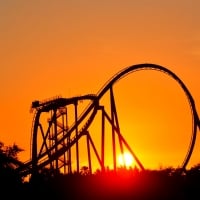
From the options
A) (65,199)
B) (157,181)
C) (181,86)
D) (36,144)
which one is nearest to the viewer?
(65,199)

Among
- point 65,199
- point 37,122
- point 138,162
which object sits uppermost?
point 37,122

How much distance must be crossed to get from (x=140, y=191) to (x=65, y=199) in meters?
3.68

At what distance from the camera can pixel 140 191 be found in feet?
116

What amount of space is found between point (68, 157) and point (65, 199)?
1415 centimetres

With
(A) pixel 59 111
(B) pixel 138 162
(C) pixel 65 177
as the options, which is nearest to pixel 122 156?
(B) pixel 138 162

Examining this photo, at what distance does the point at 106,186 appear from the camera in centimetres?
3550

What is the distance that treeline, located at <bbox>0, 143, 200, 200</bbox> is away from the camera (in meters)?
34.6

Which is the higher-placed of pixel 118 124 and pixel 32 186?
pixel 118 124

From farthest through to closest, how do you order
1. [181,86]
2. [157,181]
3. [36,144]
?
[36,144] < [181,86] < [157,181]

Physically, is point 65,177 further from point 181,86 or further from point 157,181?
point 181,86

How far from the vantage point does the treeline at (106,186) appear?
1362 inches

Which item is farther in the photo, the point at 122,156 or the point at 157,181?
the point at 122,156

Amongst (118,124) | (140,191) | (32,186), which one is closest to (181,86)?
(118,124)

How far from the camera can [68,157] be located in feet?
158
